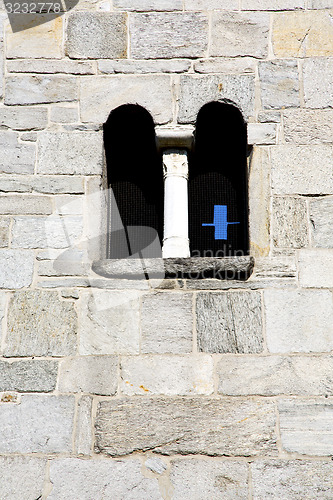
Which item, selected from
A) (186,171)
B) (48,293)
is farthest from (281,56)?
(48,293)

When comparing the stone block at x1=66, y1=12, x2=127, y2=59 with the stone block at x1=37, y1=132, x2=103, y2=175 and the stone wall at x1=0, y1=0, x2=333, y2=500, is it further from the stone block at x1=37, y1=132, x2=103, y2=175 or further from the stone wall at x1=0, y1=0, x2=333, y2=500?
the stone block at x1=37, y1=132, x2=103, y2=175

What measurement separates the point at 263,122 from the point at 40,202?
1.36 meters

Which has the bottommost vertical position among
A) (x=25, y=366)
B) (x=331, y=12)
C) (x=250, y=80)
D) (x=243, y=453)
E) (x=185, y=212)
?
(x=243, y=453)

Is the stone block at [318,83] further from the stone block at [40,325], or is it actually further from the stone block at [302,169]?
the stone block at [40,325]

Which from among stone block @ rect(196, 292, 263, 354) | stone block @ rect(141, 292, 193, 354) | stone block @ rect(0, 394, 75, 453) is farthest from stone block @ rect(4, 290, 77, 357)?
stone block @ rect(196, 292, 263, 354)

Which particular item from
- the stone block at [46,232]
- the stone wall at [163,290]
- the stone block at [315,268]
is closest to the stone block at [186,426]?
the stone wall at [163,290]

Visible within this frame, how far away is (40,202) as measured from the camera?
11.1ft

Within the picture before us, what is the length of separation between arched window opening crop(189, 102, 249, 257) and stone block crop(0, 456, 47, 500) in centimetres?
143

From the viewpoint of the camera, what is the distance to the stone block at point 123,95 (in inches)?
139

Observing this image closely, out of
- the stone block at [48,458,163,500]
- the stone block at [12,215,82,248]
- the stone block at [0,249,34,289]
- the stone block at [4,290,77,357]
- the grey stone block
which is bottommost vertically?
the stone block at [48,458,163,500]

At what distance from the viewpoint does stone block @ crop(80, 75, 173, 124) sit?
139 inches

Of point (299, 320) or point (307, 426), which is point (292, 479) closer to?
point (307, 426)

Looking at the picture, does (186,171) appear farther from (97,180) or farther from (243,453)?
(243,453)

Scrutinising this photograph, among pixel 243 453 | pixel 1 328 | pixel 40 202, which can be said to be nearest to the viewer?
pixel 243 453
